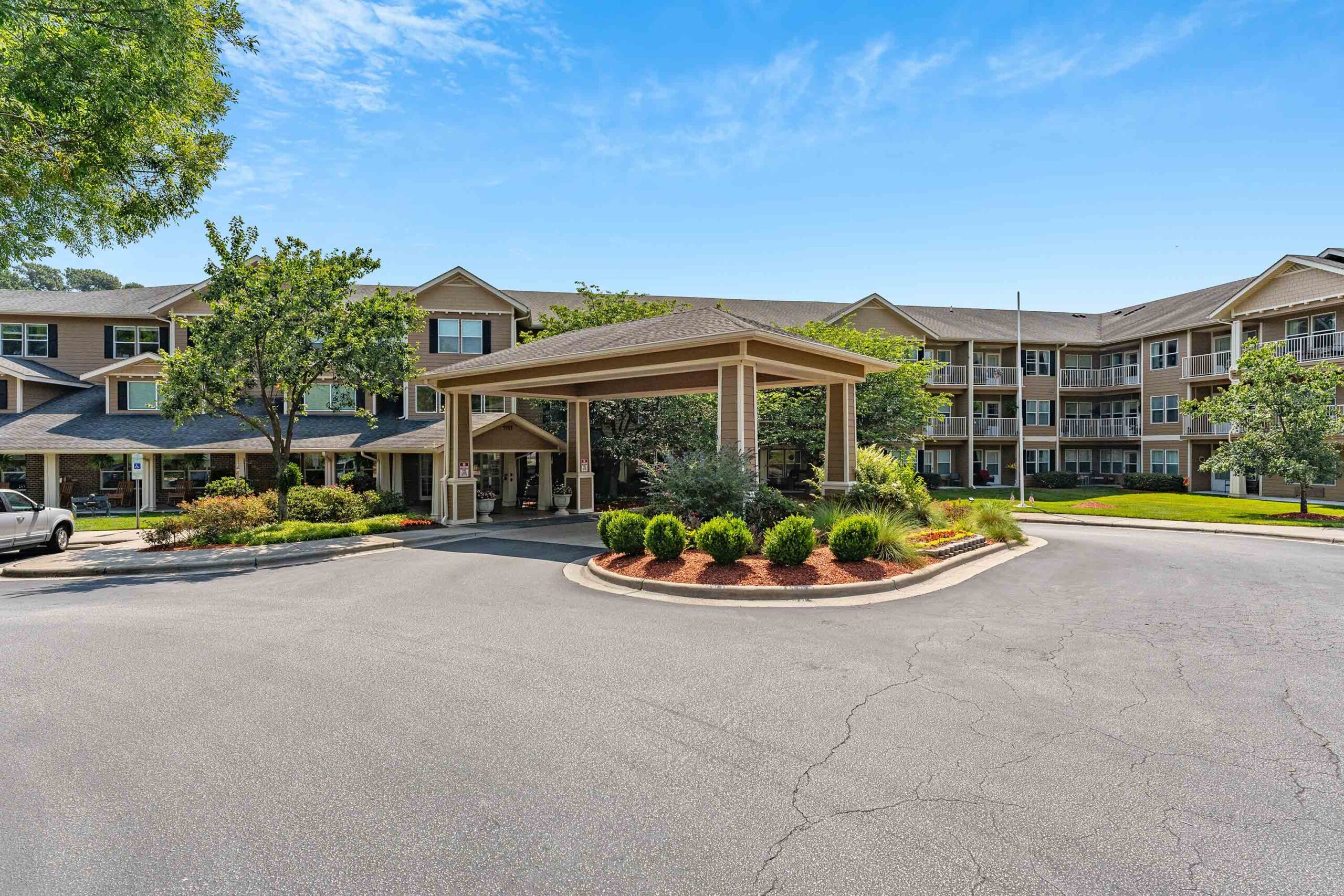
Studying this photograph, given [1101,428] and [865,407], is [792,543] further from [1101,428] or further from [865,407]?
[1101,428]

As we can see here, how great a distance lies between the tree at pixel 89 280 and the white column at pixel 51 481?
195 feet

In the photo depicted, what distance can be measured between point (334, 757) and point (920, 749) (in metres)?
3.99

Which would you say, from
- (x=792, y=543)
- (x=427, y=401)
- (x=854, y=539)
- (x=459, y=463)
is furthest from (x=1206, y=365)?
(x=427, y=401)

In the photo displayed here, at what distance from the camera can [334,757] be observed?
4715 mm

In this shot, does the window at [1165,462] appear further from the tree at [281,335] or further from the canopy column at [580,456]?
the tree at [281,335]

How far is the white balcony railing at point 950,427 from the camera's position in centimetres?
3803

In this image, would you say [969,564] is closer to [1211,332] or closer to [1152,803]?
[1152,803]

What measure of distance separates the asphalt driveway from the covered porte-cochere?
6448 mm

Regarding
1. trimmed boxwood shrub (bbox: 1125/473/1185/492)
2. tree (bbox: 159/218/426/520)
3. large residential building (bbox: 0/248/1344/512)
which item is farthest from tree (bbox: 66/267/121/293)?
trimmed boxwood shrub (bbox: 1125/473/1185/492)

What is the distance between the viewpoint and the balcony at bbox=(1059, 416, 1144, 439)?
125 feet

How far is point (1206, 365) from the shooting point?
32.6 metres

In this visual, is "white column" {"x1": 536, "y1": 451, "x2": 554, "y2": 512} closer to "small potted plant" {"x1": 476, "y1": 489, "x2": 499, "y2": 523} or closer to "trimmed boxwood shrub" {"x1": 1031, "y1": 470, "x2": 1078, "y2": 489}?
"small potted plant" {"x1": 476, "y1": 489, "x2": 499, "y2": 523}

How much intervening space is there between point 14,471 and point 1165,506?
41634mm

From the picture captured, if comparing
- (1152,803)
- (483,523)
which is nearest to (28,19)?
(483,523)
